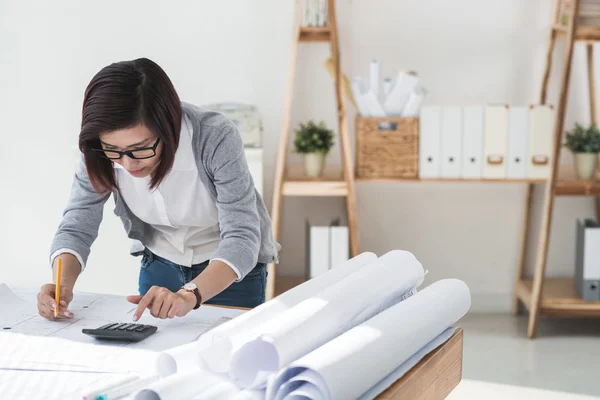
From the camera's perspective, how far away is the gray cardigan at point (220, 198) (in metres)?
1.53

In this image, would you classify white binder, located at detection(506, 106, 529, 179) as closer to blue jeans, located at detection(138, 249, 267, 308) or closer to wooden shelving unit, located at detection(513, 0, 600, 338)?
wooden shelving unit, located at detection(513, 0, 600, 338)

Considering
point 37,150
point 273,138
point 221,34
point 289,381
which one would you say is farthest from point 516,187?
point 289,381

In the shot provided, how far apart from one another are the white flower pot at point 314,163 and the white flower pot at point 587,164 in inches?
42.4

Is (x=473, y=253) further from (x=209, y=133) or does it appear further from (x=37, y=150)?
(x=209, y=133)

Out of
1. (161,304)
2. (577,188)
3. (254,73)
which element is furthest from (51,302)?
(577,188)

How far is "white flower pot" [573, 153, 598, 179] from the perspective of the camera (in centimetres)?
325

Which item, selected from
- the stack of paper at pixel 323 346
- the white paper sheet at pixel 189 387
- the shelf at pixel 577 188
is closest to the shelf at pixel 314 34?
the shelf at pixel 577 188

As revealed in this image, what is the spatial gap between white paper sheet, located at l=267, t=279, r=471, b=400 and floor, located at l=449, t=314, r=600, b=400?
1788mm

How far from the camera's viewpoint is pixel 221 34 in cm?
349

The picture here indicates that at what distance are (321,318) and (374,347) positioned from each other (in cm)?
8

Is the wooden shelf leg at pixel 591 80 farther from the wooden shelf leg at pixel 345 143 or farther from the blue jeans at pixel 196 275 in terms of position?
the blue jeans at pixel 196 275

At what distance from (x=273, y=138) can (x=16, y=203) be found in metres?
1.24

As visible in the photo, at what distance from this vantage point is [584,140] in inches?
130

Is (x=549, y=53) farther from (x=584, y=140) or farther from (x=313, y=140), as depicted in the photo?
(x=313, y=140)
